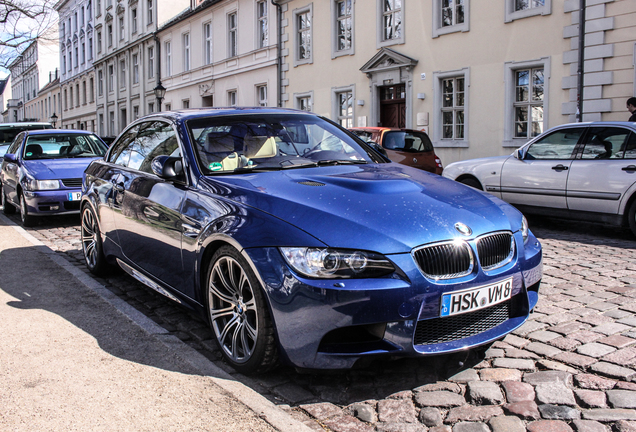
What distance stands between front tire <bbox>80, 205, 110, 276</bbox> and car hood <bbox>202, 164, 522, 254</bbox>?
2.44 meters

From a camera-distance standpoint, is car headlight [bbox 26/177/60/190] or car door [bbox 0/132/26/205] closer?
car headlight [bbox 26/177/60/190]

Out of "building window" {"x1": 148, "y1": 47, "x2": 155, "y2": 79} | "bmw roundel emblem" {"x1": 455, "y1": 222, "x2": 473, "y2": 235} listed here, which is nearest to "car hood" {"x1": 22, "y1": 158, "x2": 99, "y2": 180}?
"bmw roundel emblem" {"x1": 455, "y1": 222, "x2": 473, "y2": 235}

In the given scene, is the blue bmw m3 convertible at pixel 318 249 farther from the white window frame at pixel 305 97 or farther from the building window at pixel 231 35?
the building window at pixel 231 35

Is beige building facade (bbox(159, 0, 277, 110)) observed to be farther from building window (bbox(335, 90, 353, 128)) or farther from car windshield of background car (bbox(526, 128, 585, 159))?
car windshield of background car (bbox(526, 128, 585, 159))

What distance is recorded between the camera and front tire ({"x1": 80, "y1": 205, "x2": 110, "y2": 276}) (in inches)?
230

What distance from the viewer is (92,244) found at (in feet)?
20.0

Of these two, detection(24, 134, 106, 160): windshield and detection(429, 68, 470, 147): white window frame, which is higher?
detection(429, 68, 470, 147): white window frame

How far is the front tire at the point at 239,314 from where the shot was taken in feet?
10.5

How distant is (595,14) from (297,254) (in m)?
12.9

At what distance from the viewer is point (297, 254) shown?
3020 millimetres

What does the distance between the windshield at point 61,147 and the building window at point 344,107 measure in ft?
36.5

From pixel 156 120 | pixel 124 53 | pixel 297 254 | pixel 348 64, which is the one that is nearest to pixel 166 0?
pixel 124 53

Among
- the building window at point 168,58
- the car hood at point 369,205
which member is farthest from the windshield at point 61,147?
the building window at point 168,58

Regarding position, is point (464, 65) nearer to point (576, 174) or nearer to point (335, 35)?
point (335, 35)
